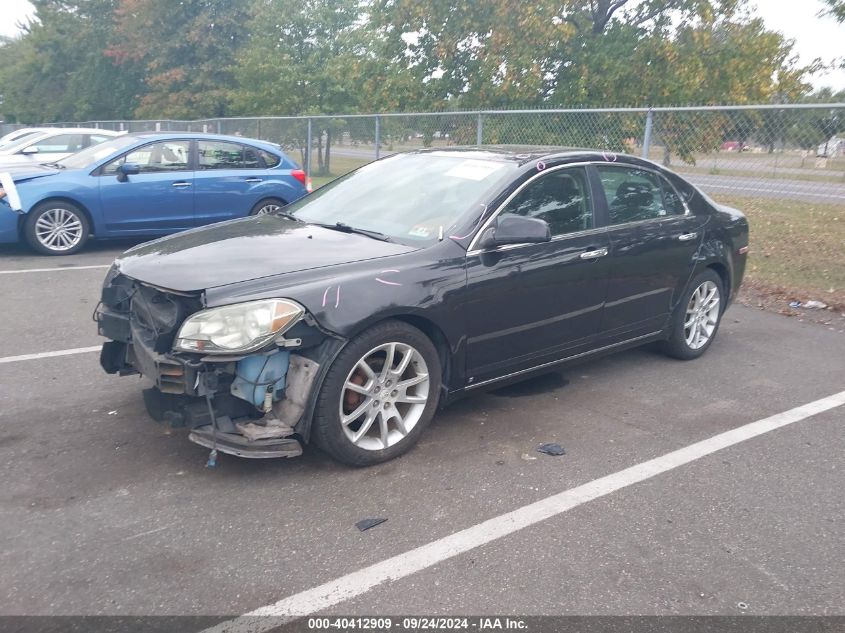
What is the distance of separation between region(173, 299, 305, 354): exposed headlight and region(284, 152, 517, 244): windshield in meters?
0.99

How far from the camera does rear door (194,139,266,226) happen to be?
32.6 feet

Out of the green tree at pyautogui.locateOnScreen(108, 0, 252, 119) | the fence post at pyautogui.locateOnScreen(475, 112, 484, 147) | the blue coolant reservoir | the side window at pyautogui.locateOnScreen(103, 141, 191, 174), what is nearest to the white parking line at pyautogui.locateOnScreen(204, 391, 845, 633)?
the blue coolant reservoir

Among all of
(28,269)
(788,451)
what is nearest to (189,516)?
(788,451)

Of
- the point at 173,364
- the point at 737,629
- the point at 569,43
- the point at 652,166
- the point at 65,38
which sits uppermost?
the point at 65,38

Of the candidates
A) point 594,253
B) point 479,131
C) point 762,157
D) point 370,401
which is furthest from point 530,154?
point 479,131

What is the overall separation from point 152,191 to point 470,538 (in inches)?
302

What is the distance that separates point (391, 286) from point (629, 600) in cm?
183

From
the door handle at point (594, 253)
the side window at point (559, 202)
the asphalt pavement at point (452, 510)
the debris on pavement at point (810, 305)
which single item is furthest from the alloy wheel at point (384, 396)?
the debris on pavement at point (810, 305)

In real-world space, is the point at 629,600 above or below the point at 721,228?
below

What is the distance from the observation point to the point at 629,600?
2.83 meters

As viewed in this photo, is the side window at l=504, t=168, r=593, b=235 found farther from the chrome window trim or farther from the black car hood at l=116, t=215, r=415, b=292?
the black car hood at l=116, t=215, r=415, b=292

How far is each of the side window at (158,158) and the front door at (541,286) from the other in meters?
6.56

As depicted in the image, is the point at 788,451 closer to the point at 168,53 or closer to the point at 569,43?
the point at 569,43

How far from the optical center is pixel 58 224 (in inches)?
362
